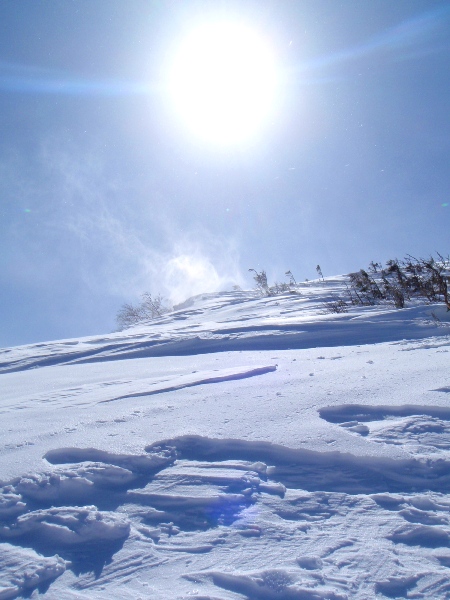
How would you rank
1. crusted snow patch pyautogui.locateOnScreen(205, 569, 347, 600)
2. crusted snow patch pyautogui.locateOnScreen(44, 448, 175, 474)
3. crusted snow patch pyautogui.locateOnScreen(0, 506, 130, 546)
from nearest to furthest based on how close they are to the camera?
crusted snow patch pyautogui.locateOnScreen(205, 569, 347, 600)
crusted snow patch pyautogui.locateOnScreen(0, 506, 130, 546)
crusted snow patch pyautogui.locateOnScreen(44, 448, 175, 474)

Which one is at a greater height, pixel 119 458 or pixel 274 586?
pixel 119 458

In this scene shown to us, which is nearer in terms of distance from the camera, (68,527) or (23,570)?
(23,570)

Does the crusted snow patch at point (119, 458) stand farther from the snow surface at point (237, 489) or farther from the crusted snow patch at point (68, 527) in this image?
the crusted snow patch at point (68, 527)

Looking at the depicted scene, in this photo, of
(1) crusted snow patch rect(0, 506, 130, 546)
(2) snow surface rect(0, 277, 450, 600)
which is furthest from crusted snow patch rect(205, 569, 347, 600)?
(1) crusted snow patch rect(0, 506, 130, 546)

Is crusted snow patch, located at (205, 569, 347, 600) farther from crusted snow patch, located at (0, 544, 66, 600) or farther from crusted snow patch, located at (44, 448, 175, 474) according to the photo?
crusted snow patch, located at (44, 448, 175, 474)

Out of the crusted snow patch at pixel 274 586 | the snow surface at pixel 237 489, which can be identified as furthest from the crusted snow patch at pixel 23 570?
the crusted snow patch at pixel 274 586

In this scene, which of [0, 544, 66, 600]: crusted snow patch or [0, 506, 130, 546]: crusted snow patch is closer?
[0, 544, 66, 600]: crusted snow patch

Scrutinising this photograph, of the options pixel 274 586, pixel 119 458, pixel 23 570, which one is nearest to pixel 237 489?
pixel 274 586

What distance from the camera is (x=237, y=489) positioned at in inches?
57.4

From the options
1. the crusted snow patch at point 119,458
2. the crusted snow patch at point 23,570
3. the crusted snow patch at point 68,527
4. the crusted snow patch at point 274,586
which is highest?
the crusted snow patch at point 119,458

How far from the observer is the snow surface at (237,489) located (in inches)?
42.1

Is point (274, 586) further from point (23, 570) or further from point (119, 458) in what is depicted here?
point (119, 458)

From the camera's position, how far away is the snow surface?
1070mm

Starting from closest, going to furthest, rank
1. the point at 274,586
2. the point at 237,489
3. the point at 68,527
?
1. the point at 274,586
2. the point at 68,527
3. the point at 237,489
